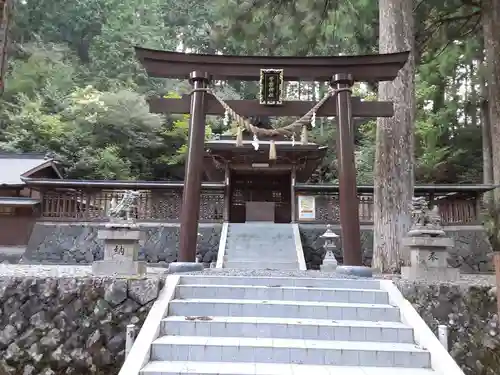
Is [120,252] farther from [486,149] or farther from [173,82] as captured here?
[173,82]

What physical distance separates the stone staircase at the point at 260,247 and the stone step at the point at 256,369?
21.3ft

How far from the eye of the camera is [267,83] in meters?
8.20

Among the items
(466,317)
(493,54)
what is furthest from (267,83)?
(493,54)

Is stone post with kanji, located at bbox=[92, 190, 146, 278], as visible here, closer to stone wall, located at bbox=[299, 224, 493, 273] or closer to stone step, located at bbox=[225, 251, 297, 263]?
stone step, located at bbox=[225, 251, 297, 263]

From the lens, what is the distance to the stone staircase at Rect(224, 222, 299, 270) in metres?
11.0

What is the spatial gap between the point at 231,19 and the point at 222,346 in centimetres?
937

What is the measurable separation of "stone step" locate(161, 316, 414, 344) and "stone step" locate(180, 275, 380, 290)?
1.03 meters

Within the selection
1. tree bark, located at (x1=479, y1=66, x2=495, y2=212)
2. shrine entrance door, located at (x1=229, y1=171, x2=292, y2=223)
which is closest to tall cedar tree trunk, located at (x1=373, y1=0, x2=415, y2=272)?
shrine entrance door, located at (x1=229, y1=171, x2=292, y2=223)

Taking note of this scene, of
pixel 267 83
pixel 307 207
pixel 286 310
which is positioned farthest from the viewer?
pixel 307 207

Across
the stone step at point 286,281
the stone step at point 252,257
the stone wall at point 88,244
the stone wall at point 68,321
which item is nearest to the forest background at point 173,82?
the stone step at point 252,257

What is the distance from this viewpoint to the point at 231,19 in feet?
36.1

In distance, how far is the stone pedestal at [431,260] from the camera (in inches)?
249

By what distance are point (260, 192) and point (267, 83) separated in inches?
352

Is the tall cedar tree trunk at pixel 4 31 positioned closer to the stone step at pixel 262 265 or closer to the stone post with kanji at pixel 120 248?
the stone post with kanji at pixel 120 248
